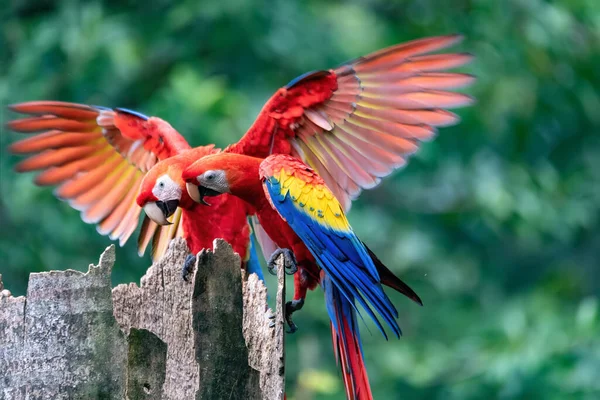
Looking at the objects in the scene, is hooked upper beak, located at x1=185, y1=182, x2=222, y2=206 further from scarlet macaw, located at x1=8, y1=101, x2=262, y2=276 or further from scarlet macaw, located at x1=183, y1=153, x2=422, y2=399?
scarlet macaw, located at x1=8, y1=101, x2=262, y2=276

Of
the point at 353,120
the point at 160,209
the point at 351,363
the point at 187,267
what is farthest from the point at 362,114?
the point at 187,267

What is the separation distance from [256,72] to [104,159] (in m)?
3.73

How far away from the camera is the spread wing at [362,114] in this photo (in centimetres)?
287

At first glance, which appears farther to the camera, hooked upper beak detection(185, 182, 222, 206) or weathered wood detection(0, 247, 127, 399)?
hooked upper beak detection(185, 182, 222, 206)

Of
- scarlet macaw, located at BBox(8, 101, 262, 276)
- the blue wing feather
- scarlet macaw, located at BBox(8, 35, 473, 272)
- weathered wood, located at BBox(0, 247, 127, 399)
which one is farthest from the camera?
scarlet macaw, located at BBox(8, 101, 262, 276)

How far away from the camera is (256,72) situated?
7.02 meters

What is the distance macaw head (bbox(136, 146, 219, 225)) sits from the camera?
8.97 ft

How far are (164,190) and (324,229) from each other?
1.77 feet

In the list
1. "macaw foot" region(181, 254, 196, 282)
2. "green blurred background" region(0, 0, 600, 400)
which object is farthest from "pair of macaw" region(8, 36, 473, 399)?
"green blurred background" region(0, 0, 600, 400)

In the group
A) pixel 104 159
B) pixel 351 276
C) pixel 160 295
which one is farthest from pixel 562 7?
pixel 160 295

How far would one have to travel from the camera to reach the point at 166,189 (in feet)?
8.97

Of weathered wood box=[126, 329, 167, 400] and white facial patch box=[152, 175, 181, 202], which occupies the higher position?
white facial patch box=[152, 175, 181, 202]

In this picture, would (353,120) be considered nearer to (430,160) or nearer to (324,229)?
(324,229)

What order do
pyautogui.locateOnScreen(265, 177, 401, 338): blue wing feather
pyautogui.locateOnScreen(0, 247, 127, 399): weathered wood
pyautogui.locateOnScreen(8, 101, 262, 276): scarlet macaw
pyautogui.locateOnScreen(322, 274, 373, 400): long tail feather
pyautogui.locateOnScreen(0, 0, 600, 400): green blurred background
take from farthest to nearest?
1. pyautogui.locateOnScreen(0, 0, 600, 400): green blurred background
2. pyautogui.locateOnScreen(8, 101, 262, 276): scarlet macaw
3. pyautogui.locateOnScreen(322, 274, 373, 400): long tail feather
4. pyautogui.locateOnScreen(265, 177, 401, 338): blue wing feather
5. pyautogui.locateOnScreen(0, 247, 127, 399): weathered wood
